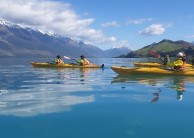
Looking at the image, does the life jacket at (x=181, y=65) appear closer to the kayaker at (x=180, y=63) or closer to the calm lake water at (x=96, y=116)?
the kayaker at (x=180, y=63)

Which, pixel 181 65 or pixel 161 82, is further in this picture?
pixel 181 65

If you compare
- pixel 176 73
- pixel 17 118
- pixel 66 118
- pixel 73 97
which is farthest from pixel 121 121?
pixel 176 73

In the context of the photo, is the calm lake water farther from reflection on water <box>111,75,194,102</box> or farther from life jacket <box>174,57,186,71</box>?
life jacket <box>174,57,186,71</box>

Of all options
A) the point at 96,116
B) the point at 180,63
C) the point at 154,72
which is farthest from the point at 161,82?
the point at 96,116

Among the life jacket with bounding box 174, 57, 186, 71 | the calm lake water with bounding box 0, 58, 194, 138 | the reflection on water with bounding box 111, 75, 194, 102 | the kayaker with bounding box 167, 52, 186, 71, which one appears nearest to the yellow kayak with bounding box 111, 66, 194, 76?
the life jacket with bounding box 174, 57, 186, 71

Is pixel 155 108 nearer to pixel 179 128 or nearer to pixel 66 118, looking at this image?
pixel 179 128

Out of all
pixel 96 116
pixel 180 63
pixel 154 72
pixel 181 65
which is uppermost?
pixel 180 63

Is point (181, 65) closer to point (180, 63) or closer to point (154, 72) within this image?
point (180, 63)

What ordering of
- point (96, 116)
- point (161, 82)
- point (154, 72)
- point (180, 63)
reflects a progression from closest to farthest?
point (96, 116) < point (161, 82) < point (180, 63) < point (154, 72)

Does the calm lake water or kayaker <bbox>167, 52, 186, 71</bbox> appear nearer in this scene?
the calm lake water

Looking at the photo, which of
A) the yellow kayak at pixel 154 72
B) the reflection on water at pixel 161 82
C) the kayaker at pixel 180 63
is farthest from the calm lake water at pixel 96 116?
the yellow kayak at pixel 154 72

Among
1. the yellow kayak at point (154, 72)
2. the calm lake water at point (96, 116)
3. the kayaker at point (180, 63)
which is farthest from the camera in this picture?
the yellow kayak at point (154, 72)

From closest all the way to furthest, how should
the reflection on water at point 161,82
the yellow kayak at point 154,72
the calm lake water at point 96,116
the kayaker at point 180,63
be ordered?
1. the calm lake water at point 96,116
2. the reflection on water at point 161,82
3. the kayaker at point 180,63
4. the yellow kayak at point 154,72

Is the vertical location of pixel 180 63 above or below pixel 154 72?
above
